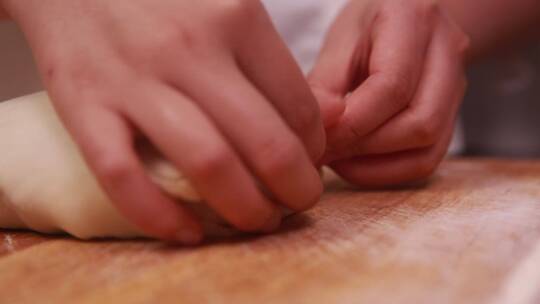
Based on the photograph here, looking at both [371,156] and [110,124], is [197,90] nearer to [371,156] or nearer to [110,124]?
[110,124]

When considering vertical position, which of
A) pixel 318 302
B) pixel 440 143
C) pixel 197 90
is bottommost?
pixel 440 143

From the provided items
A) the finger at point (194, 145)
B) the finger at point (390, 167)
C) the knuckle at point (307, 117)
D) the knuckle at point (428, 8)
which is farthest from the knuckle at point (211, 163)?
the knuckle at point (428, 8)

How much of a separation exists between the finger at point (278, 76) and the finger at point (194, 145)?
0.08 m

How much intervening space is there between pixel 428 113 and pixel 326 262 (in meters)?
0.40

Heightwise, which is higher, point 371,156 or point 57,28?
point 57,28

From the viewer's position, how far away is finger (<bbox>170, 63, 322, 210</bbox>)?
0.47 m

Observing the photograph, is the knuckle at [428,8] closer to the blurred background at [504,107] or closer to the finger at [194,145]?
the finger at [194,145]

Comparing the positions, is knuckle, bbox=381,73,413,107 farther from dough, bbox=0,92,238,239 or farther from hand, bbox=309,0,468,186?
dough, bbox=0,92,238,239

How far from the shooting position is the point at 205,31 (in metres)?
0.49

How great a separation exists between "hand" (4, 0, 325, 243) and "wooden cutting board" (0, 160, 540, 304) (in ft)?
0.15

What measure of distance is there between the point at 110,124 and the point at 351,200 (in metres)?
0.38

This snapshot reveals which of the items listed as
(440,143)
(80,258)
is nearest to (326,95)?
(440,143)

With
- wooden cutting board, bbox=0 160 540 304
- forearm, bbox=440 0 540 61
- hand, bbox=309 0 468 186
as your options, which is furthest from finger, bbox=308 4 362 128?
forearm, bbox=440 0 540 61

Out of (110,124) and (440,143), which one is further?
(440,143)
